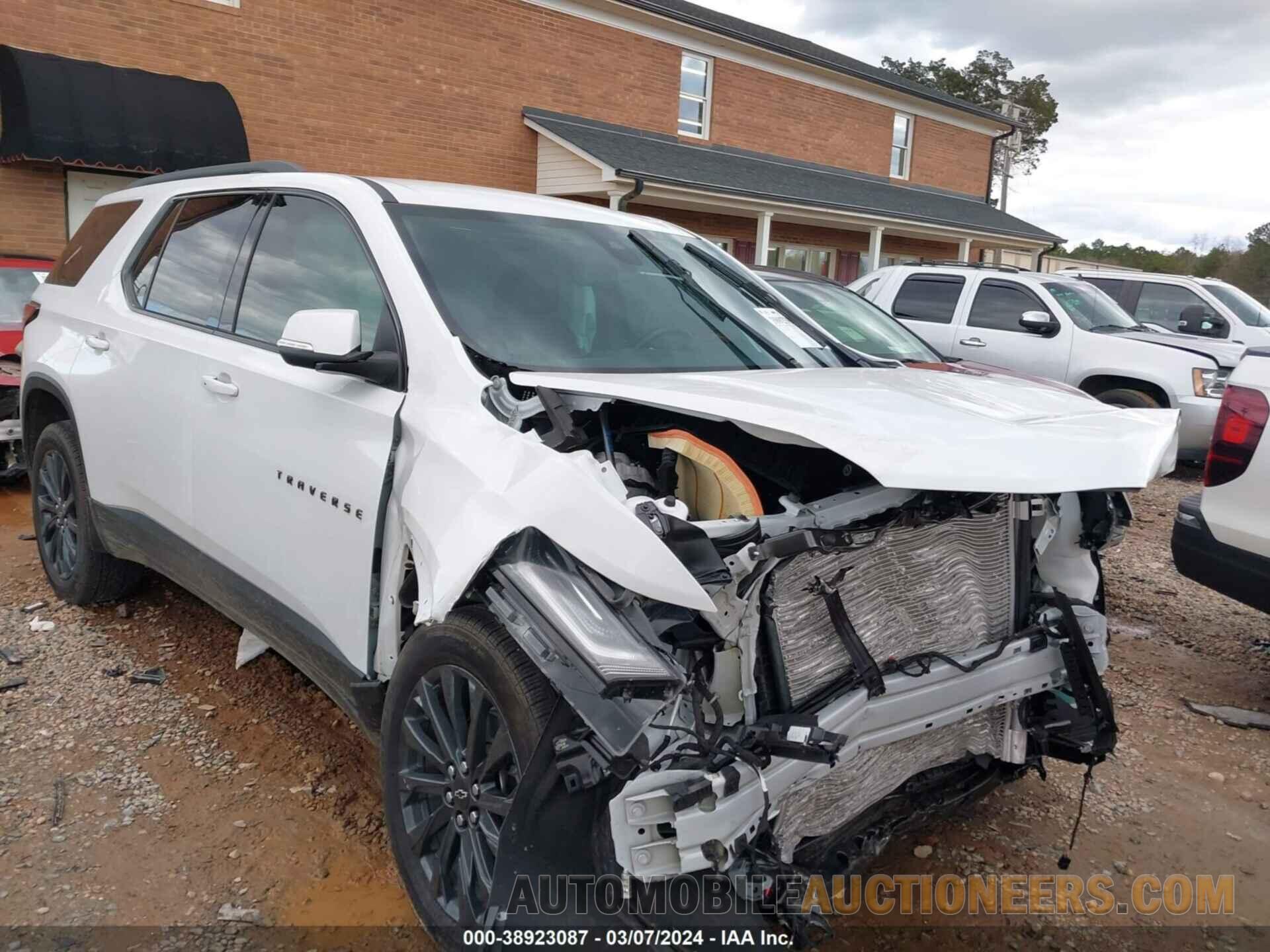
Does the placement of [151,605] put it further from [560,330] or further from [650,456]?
[650,456]

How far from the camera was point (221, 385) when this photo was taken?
3.23 m

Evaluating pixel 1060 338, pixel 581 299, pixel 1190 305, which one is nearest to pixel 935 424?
pixel 581 299

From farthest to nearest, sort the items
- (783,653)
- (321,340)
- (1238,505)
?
(1238,505) < (321,340) < (783,653)

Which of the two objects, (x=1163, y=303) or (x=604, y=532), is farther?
(x=1163, y=303)

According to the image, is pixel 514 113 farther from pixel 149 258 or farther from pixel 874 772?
pixel 874 772

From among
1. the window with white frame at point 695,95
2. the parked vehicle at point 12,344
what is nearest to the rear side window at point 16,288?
the parked vehicle at point 12,344

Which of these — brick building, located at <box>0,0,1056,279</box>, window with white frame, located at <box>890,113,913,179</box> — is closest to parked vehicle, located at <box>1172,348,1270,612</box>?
brick building, located at <box>0,0,1056,279</box>

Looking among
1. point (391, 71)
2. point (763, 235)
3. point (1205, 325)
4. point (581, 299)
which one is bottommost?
point (581, 299)

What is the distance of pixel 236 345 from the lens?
3.30 metres

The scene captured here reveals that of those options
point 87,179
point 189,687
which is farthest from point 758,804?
point 87,179

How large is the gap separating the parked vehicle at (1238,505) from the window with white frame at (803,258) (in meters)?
15.5

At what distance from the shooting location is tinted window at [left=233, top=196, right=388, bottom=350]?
2.99 m

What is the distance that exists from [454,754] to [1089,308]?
951 cm

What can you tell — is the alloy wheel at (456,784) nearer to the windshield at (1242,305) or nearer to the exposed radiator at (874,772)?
the exposed radiator at (874,772)
